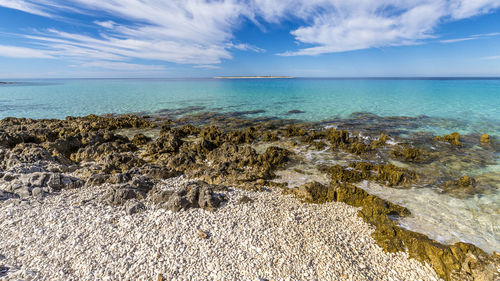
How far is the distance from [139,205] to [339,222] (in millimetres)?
6926

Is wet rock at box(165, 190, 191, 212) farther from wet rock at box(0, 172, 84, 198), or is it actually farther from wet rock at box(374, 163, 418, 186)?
wet rock at box(374, 163, 418, 186)

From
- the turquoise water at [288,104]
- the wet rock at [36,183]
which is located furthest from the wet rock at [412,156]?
the wet rock at [36,183]

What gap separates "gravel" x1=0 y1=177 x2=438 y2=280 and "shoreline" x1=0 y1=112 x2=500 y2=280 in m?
0.45

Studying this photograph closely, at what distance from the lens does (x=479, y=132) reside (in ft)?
59.6

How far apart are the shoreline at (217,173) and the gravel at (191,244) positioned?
0.45 metres

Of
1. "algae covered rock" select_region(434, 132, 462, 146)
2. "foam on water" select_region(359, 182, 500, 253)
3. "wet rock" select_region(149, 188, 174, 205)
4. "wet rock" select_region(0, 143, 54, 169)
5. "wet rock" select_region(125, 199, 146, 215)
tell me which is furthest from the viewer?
"algae covered rock" select_region(434, 132, 462, 146)

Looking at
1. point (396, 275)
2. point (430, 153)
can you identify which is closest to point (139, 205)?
point (396, 275)

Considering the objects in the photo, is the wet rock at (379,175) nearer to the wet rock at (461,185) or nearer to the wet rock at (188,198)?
the wet rock at (461,185)

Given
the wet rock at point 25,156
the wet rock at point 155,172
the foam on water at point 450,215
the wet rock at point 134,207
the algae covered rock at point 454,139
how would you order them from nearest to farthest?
the foam on water at point 450,215 < the wet rock at point 134,207 < the wet rock at point 155,172 < the wet rock at point 25,156 < the algae covered rock at point 454,139

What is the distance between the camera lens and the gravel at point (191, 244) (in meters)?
5.45

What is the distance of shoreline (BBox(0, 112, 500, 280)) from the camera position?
6.73 metres

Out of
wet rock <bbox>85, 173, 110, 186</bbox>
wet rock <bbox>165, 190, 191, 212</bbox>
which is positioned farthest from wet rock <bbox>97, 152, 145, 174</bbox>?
wet rock <bbox>165, 190, 191, 212</bbox>

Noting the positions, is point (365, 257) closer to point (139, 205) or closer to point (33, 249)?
point (139, 205)

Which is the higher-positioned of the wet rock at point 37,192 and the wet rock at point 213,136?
the wet rock at point 213,136
